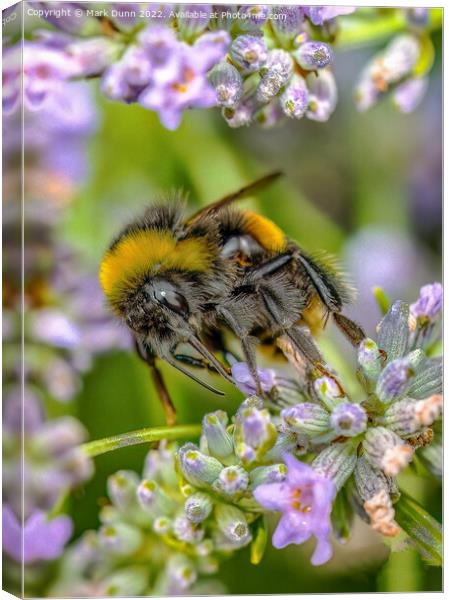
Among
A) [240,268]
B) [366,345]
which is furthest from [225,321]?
[366,345]

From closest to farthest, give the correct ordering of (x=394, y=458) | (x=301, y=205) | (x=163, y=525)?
(x=394, y=458) < (x=163, y=525) < (x=301, y=205)

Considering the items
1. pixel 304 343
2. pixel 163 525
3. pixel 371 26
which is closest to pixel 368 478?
pixel 304 343

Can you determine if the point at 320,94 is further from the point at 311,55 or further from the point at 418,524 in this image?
the point at 418,524

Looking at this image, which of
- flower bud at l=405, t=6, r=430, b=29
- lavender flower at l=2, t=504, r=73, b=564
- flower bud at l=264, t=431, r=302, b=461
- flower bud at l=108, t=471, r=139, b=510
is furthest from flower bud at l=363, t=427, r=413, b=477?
flower bud at l=405, t=6, r=430, b=29

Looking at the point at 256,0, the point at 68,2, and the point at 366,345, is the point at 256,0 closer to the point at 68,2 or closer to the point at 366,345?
the point at 68,2

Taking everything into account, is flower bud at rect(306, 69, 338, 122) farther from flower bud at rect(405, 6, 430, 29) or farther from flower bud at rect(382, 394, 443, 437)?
flower bud at rect(382, 394, 443, 437)

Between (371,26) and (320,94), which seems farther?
(371,26)
